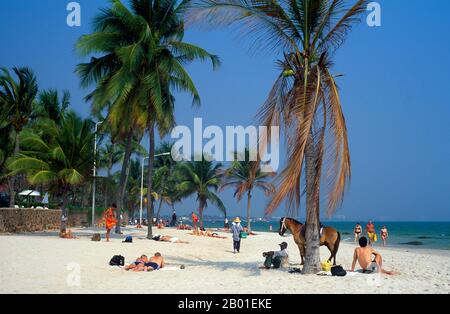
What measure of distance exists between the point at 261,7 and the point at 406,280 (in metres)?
7.72

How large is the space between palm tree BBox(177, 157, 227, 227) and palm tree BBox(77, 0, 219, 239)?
2594 cm

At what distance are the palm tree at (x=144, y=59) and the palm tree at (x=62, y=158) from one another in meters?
1.87

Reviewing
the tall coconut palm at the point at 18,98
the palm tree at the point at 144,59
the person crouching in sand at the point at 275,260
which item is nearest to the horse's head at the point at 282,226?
the person crouching in sand at the point at 275,260

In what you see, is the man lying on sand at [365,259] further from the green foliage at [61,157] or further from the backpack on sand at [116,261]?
the green foliage at [61,157]

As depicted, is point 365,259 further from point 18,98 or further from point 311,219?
A: point 18,98

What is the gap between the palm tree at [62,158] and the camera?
922 inches

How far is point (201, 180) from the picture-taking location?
52000 mm

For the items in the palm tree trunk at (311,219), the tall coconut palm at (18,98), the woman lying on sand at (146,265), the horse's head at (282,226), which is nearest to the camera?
the palm tree trunk at (311,219)

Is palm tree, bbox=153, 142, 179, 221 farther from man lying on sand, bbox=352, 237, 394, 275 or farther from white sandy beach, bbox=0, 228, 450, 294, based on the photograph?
man lying on sand, bbox=352, 237, 394, 275

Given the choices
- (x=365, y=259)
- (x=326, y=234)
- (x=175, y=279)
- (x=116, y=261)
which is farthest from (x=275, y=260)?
(x=116, y=261)

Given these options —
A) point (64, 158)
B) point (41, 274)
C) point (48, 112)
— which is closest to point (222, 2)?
point (41, 274)

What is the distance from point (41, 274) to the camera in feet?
37.8

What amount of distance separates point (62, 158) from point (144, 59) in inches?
250
